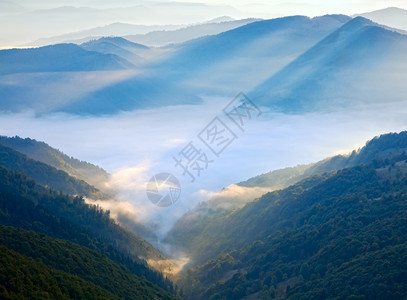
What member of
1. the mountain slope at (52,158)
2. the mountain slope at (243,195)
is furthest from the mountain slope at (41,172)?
the mountain slope at (243,195)

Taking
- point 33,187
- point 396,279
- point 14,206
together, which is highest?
point 33,187

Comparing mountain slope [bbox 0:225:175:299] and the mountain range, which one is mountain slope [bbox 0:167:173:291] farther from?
the mountain range

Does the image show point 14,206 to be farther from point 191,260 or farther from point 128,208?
point 128,208

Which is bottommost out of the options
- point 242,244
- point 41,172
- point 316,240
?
point 316,240

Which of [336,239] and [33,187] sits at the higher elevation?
[33,187]

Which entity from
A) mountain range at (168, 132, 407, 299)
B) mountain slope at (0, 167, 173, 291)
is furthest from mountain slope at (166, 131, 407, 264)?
mountain slope at (0, 167, 173, 291)

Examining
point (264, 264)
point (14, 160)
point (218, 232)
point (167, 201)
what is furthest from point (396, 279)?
point (167, 201)

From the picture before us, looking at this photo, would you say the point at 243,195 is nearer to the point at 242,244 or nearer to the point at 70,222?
the point at 242,244

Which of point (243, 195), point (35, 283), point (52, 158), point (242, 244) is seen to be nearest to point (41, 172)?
point (52, 158)
